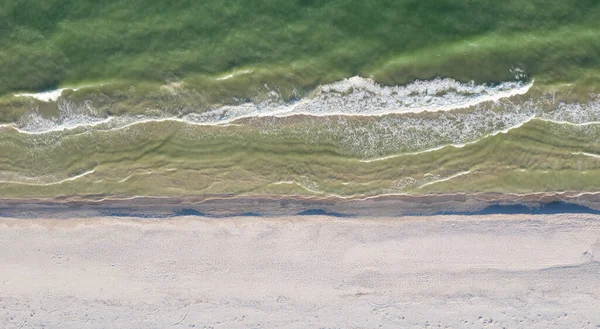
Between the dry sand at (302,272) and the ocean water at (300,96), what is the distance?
27.0 inches

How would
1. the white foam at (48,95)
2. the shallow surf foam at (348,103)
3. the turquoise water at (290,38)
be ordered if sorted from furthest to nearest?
the white foam at (48,95)
the shallow surf foam at (348,103)
the turquoise water at (290,38)

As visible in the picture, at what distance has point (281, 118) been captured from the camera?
813 cm

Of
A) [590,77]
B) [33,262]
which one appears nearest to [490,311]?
[590,77]

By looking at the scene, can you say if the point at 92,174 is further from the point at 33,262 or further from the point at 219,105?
the point at 219,105

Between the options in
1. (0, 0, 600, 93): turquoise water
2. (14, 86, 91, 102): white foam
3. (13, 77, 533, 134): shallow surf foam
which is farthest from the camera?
(14, 86, 91, 102): white foam

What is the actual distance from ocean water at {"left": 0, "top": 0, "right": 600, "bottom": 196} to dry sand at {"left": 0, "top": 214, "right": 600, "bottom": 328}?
687mm

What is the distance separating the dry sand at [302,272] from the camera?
8.12 metres

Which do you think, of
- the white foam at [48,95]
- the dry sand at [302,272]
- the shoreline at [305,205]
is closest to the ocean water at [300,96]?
the white foam at [48,95]

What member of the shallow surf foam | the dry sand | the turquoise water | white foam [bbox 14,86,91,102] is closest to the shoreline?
the dry sand

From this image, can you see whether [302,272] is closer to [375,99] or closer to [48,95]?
[375,99]

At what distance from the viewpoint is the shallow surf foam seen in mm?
7922

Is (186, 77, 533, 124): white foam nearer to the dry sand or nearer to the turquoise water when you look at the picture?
the turquoise water

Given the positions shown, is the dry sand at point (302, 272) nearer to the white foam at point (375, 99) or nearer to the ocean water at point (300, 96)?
the ocean water at point (300, 96)

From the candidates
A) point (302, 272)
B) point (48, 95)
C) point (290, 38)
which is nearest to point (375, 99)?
point (290, 38)
